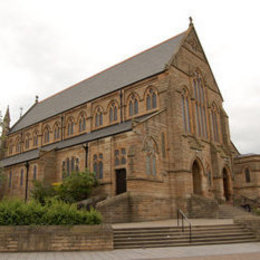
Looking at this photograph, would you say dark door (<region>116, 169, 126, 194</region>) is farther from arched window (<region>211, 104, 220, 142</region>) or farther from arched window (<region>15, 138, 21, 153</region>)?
arched window (<region>15, 138, 21, 153</region>)

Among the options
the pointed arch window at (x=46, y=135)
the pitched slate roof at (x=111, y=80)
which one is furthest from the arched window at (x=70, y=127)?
the pointed arch window at (x=46, y=135)

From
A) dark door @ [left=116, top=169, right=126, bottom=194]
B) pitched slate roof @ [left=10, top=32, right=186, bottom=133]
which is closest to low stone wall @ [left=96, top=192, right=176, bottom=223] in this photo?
dark door @ [left=116, top=169, right=126, bottom=194]

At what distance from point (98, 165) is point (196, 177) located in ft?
31.0

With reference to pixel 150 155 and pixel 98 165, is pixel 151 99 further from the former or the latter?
pixel 98 165

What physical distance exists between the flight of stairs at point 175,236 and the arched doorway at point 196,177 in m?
11.5

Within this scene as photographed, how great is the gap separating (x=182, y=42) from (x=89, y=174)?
16.7 m

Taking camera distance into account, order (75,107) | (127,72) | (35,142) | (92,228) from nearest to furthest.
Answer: (92,228), (127,72), (75,107), (35,142)

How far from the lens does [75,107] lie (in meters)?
37.4

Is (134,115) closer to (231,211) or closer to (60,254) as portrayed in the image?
(231,211)

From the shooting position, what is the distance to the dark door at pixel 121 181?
25.4 meters

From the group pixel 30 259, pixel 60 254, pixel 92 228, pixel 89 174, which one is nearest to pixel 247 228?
pixel 92 228

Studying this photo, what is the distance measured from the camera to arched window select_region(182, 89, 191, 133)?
2883cm

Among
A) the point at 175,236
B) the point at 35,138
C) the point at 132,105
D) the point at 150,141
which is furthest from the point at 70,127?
the point at 175,236

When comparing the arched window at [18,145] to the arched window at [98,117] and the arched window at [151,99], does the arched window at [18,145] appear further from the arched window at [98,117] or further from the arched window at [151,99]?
the arched window at [151,99]
